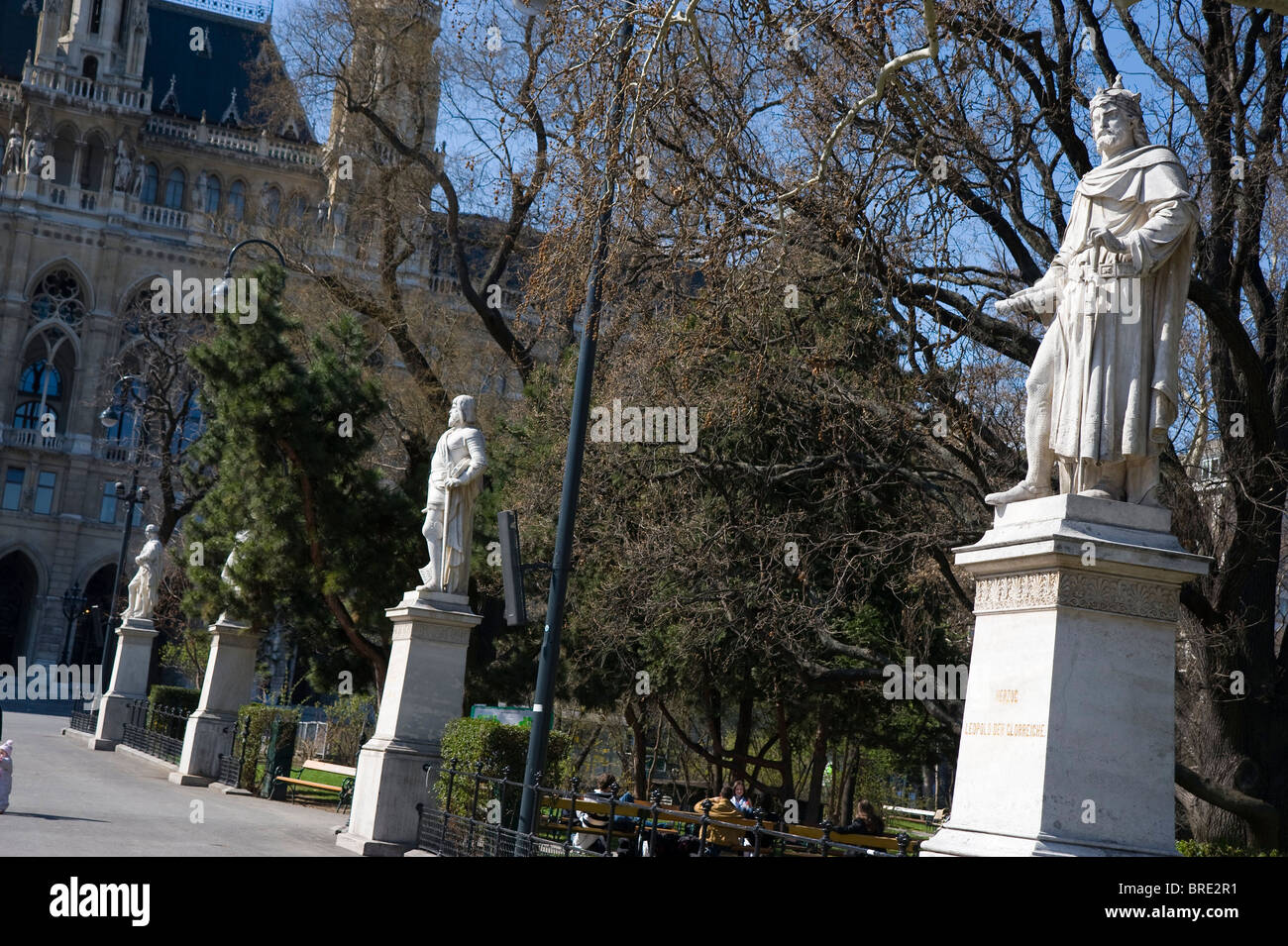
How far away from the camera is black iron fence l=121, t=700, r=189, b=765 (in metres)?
26.7

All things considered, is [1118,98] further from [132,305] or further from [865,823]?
[132,305]

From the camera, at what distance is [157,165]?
73562 millimetres

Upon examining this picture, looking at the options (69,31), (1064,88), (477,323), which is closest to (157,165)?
(69,31)

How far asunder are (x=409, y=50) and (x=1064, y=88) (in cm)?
1801

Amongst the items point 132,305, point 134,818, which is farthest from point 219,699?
point 132,305

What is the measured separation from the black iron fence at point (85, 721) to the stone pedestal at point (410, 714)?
2192cm

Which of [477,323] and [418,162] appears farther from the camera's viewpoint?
[477,323]

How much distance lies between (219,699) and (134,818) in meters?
8.59

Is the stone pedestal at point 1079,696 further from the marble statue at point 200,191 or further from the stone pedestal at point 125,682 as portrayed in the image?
the marble statue at point 200,191

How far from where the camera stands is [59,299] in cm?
6925

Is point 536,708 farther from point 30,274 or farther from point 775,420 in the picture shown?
point 30,274

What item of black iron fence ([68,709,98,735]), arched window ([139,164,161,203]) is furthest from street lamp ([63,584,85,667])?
black iron fence ([68,709,98,735])

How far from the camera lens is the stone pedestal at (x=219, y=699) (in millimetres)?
23531

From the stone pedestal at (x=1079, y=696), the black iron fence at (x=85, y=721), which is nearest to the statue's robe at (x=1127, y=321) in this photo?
the stone pedestal at (x=1079, y=696)
